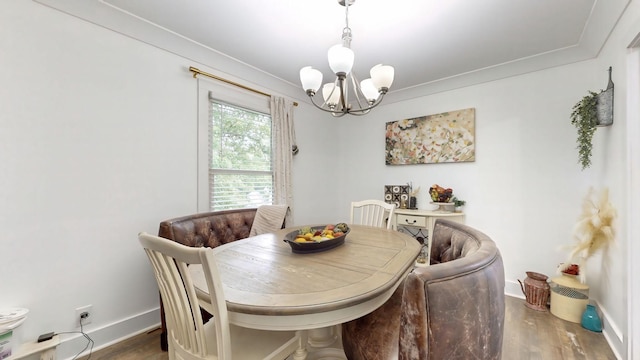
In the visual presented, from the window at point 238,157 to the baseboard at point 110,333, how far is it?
3.38ft

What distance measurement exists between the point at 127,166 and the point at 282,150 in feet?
5.12

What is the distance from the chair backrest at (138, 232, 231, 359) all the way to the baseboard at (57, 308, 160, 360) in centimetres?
121

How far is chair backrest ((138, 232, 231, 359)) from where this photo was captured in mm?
821

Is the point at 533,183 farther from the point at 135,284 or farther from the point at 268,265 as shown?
the point at 135,284

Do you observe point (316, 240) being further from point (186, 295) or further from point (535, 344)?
point (535, 344)

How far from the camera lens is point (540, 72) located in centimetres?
254

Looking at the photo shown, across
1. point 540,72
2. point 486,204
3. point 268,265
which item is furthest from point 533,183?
point 268,265

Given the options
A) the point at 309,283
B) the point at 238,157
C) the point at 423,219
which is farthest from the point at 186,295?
the point at 423,219

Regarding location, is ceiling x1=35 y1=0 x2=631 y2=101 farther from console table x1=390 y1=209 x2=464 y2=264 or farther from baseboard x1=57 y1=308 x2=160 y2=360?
baseboard x1=57 y1=308 x2=160 y2=360

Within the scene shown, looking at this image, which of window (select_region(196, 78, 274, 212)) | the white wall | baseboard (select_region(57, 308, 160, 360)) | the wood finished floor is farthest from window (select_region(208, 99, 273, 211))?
the wood finished floor

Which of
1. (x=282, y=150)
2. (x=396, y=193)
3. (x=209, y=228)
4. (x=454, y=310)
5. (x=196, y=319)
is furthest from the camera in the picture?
(x=396, y=193)

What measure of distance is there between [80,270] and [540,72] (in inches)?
175

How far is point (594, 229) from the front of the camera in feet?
6.25

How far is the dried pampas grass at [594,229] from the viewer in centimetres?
181
